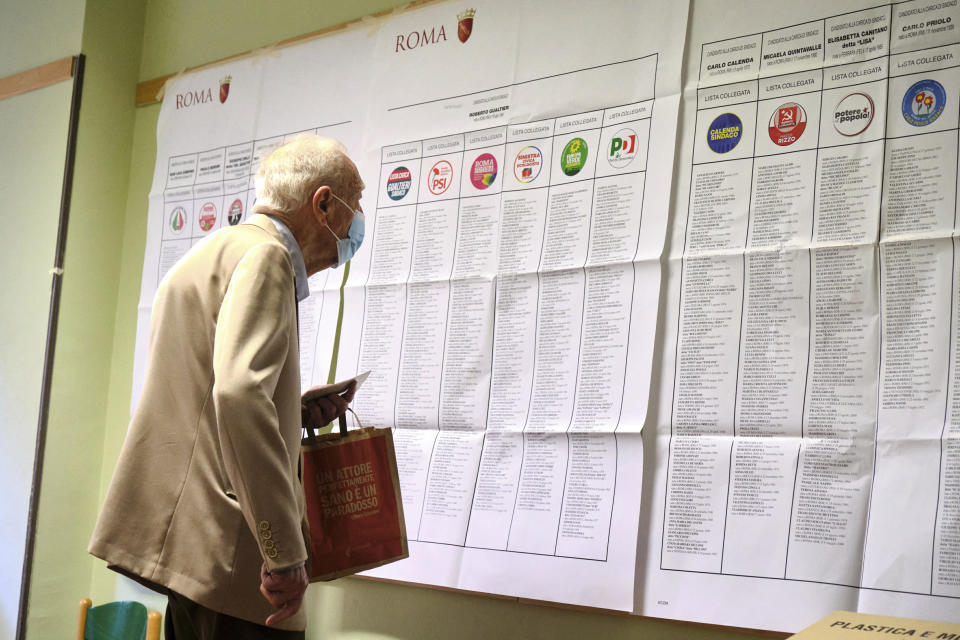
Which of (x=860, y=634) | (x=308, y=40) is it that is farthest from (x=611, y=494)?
(x=308, y=40)

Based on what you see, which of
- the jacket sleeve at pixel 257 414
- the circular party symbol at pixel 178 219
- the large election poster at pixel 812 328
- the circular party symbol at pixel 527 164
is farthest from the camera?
the circular party symbol at pixel 178 219

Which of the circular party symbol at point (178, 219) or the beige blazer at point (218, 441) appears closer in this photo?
the beige blazer at point (218, 441)

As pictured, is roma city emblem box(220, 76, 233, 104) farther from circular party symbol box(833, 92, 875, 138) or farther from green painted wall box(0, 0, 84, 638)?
circular party symbol box(833, 92, 875, 138)

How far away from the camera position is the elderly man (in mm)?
1438

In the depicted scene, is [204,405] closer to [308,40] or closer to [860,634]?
[860,634]

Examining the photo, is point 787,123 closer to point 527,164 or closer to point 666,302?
point 666,302

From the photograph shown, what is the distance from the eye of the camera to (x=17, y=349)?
10.2ft

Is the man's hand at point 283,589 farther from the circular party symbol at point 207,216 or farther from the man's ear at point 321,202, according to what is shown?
the circular party symbol at point 207,216

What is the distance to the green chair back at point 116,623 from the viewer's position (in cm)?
239

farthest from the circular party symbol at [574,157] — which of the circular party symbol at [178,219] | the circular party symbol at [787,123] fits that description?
the circular party symbol at [178,219]

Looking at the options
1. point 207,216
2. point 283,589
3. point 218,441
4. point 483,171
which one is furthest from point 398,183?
point 283,589

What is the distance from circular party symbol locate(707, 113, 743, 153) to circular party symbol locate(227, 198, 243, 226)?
1.51 m

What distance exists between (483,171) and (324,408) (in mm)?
777

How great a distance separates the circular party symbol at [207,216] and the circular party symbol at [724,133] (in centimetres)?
163
